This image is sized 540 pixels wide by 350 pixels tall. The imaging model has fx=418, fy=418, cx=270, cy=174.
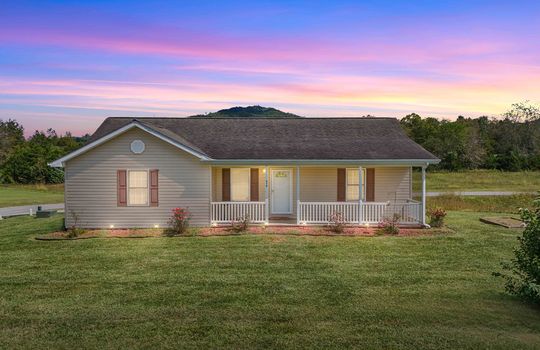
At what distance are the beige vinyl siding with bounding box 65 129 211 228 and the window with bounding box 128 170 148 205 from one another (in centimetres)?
22

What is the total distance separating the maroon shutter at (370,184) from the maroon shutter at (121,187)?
393 inches

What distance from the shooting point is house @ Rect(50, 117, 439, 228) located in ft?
52.7

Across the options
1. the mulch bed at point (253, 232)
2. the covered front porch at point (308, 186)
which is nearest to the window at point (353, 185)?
the covered front porch at point (308, 186)

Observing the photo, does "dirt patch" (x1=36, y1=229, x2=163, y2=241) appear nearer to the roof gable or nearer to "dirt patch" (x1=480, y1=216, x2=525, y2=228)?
the roof gable

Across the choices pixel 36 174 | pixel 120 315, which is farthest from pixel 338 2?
pixel 36 174

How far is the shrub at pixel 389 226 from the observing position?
1523cm

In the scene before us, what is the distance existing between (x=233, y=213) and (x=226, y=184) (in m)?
1.82

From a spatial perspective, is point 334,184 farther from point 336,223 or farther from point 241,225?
point 241,225

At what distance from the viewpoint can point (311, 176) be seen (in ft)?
59.6

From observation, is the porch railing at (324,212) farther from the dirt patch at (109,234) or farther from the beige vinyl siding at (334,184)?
the dirt patch at (109,234)

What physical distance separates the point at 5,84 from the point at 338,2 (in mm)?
25061

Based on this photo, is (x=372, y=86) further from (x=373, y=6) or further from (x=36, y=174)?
(x=36, y=174)

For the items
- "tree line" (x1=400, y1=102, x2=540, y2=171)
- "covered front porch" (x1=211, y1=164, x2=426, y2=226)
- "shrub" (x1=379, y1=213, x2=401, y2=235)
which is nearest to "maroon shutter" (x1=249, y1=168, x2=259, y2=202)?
"covered front porch" (x1=211, y1=164, x2=426, y2=226)

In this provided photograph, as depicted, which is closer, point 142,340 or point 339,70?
point 142,340
